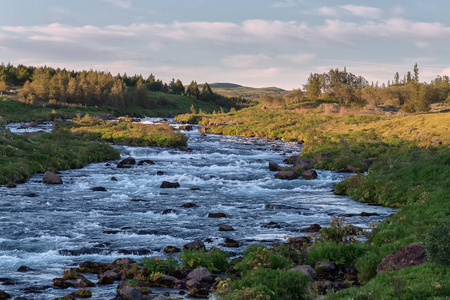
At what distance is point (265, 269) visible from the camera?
12.4 m

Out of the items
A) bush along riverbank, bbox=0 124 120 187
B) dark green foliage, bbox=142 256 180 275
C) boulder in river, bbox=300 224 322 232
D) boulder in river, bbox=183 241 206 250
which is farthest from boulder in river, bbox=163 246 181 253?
bush along riverbank, bbox=0 124 120 187

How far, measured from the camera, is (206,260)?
14047 mm

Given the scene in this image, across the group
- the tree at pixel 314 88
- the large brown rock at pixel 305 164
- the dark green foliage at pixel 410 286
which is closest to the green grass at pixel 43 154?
the large brown rock at pixel 305 164

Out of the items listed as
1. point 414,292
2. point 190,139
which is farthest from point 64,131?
point 414,292

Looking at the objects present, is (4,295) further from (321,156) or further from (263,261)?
(321,156)

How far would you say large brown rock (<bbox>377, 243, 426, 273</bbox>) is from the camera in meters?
12.1

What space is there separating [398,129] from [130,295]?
4709 centimetres

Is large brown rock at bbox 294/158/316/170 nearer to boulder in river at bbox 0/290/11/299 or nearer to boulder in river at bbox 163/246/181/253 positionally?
boulder in river at bbox 163/246/181/253

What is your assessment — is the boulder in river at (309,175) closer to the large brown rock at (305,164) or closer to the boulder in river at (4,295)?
the large brown rock at (305,164)

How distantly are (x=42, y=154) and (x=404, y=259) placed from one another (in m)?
30.9

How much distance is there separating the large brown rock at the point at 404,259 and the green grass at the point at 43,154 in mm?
23816

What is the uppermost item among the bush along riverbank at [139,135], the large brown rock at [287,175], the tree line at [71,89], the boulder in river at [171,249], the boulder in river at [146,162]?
the tree line at [71,89]

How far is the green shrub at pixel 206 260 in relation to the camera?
1400 cm

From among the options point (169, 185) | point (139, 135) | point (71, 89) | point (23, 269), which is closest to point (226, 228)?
point (23, 269)
